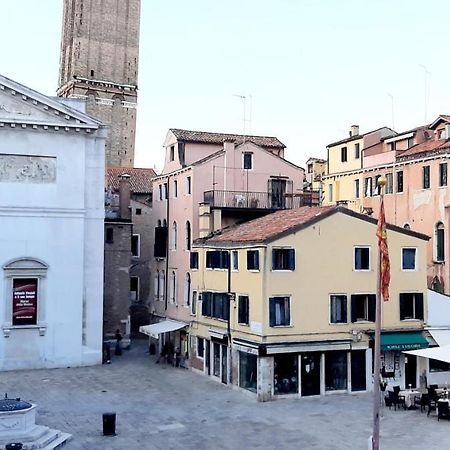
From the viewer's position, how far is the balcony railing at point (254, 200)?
35.1 metres

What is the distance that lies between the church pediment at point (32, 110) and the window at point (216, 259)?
10.1 m

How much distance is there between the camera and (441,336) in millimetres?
28547

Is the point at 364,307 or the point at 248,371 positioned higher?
the point at 364,307

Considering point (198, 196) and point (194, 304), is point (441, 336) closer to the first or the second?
point (194, 304)

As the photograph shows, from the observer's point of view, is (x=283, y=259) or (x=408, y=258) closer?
(x=283, y=259)

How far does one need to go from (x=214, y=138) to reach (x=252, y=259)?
13.8m

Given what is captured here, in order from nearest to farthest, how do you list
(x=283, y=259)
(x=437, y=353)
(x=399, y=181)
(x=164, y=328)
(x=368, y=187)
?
(x=437, y=353)
(x=283, y=259)
(x=164, y=328)
(x=399, y=181)
(x=368, y=187)

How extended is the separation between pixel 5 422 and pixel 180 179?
19956mm

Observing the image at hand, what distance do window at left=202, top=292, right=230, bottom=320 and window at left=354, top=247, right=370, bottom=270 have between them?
551cm

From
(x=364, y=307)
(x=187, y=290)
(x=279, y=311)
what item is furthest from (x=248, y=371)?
(x=187, y=290)

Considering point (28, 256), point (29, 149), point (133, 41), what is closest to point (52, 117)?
point (29, 149)

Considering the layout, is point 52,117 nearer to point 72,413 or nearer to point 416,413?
point 72,413

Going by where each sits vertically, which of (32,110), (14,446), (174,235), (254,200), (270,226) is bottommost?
(14,446)

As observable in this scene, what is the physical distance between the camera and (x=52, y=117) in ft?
114
